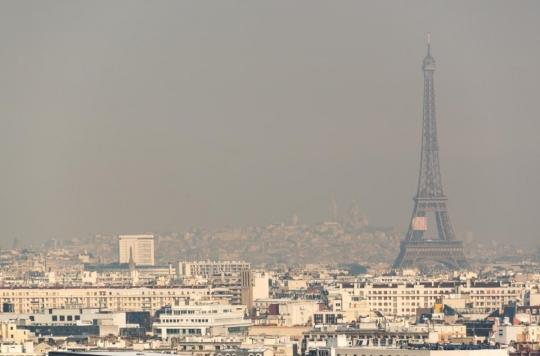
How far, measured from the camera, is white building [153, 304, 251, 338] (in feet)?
357

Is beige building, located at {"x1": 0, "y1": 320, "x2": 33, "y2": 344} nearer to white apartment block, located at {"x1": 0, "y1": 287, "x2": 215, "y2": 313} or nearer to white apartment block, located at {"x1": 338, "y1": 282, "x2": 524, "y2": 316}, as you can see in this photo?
white apartment block, located at {"x1": 0, "y1": 287, "x2": 215, "y2": 313}

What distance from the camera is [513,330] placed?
320ft

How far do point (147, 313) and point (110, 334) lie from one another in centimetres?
1988

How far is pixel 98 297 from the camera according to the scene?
152750 millimetres

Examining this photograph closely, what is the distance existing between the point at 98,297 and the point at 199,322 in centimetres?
4321

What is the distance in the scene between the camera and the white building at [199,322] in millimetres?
108688

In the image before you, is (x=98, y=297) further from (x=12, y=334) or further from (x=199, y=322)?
(x=12, y=334)

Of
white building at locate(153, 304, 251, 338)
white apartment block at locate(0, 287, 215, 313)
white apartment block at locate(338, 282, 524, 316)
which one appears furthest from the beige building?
white apartment block at locate(338, 282, 524, 316)

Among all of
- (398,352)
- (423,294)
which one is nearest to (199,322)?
(398,352)

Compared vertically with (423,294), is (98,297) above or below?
above

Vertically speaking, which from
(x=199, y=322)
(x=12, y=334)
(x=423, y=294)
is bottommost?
(x=12, y=334)

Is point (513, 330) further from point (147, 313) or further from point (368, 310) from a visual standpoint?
point (368, 310)

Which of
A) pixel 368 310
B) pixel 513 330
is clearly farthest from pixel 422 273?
pixel 513 330

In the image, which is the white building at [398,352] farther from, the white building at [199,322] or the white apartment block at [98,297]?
the white apartment block at [98,297]
